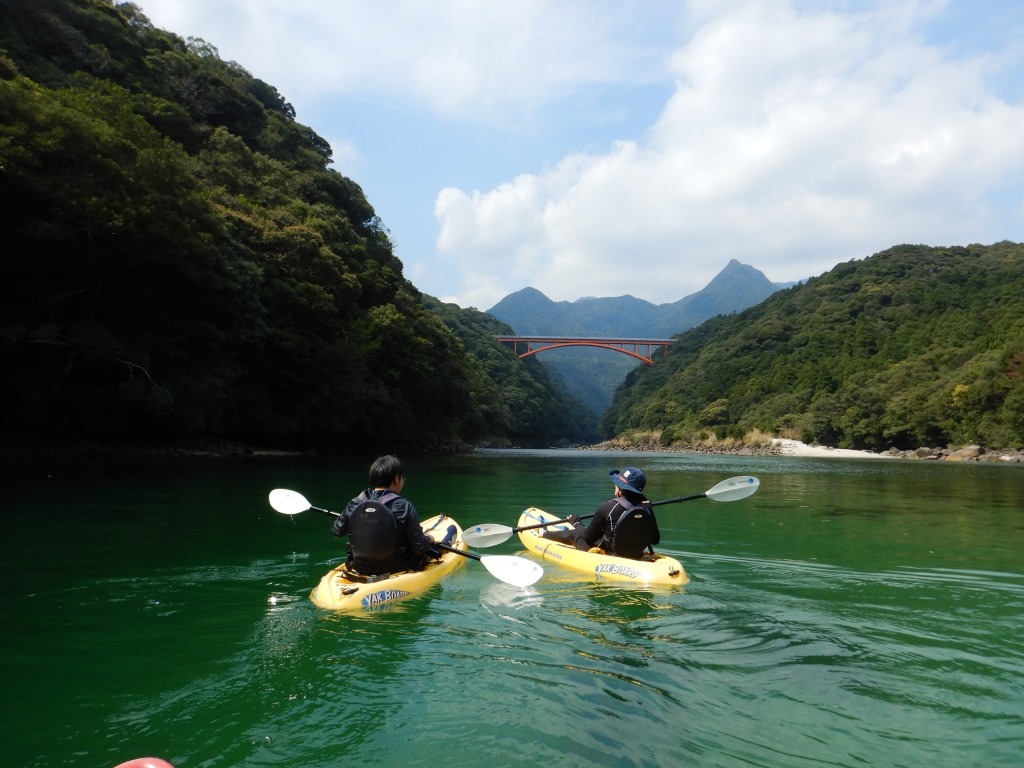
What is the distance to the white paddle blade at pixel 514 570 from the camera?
613cm

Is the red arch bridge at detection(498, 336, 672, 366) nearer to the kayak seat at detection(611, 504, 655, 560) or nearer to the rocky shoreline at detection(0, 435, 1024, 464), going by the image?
the rocky shoreline at detection(0, 435, 1024, 464)

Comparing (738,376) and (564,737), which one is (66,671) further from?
(738,376)

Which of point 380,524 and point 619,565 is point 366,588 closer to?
point 380,524

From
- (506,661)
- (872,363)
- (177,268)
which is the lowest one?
(506,661)

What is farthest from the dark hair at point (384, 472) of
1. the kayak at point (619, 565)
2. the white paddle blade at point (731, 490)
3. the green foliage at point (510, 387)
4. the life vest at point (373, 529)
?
the green foliage at point (510, 387)

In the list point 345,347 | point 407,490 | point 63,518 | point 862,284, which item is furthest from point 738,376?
point 63,518

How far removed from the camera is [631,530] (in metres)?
6.89

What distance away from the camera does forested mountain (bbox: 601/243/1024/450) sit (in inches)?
1977

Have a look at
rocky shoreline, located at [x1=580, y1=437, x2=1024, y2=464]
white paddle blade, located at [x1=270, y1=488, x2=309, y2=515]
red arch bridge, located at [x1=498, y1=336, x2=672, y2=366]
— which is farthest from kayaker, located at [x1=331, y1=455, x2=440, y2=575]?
red arch bridge, located at [x1=498, y1=336, x2=672, y2=366]

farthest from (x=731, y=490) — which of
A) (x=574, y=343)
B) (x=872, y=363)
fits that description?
(x=574, y=343)

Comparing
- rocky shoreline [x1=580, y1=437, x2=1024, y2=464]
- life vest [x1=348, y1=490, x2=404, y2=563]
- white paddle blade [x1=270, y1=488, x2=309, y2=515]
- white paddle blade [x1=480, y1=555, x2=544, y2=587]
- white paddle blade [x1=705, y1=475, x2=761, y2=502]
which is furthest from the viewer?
rocky shoreline [x1=580, y1=437, x2=1024, y2=464]

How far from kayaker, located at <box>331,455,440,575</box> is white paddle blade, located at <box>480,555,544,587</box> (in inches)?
33.0

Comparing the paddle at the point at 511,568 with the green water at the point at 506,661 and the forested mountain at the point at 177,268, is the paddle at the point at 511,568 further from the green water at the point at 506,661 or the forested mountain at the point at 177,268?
the forested mountain at the point at 177,268

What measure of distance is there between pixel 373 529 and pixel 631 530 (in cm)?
278
